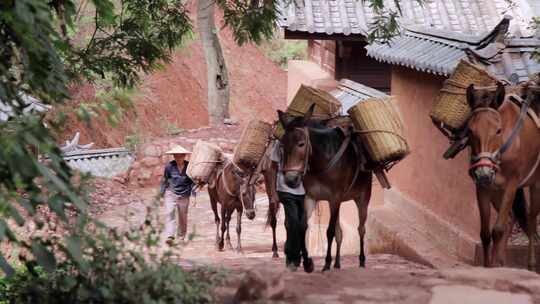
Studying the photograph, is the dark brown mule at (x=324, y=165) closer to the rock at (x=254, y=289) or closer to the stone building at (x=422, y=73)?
the stone building at (x=422, y=73)

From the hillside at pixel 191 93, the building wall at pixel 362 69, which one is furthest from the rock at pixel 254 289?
the hillside at pixel 191 93

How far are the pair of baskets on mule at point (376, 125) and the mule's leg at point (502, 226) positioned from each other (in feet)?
3.91

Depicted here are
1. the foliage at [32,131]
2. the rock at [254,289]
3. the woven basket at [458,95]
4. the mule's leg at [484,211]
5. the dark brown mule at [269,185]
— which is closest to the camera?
the foliage at [32,131]

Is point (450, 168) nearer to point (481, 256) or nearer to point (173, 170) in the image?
point (481, 256)

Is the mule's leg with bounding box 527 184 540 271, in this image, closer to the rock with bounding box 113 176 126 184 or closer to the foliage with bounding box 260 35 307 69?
the rock with bounding box 113 176 126 184

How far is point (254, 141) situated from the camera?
41.0 ft

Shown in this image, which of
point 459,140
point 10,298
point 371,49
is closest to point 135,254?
point 10,298

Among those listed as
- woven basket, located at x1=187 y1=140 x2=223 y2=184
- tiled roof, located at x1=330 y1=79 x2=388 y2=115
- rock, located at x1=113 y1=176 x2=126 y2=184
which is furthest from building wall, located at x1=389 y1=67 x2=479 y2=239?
rock, located at x1=113 y1=176 x2=126 y2=184

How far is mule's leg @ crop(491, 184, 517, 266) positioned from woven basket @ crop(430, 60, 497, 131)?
81cm

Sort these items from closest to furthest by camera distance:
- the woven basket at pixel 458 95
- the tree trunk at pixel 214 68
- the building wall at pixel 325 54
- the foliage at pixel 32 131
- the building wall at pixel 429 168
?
the foliage at pixel 32 131 → the woven basket at pixel 458 95 → the building wall at pixel 429 168 → the building wall at pixel 325 54 → the tree trunk at pixel 214 68

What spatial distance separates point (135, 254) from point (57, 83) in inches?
47.2

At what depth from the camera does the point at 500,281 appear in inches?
310

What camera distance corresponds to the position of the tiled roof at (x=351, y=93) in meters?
16.0

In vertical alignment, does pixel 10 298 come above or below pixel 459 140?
below
